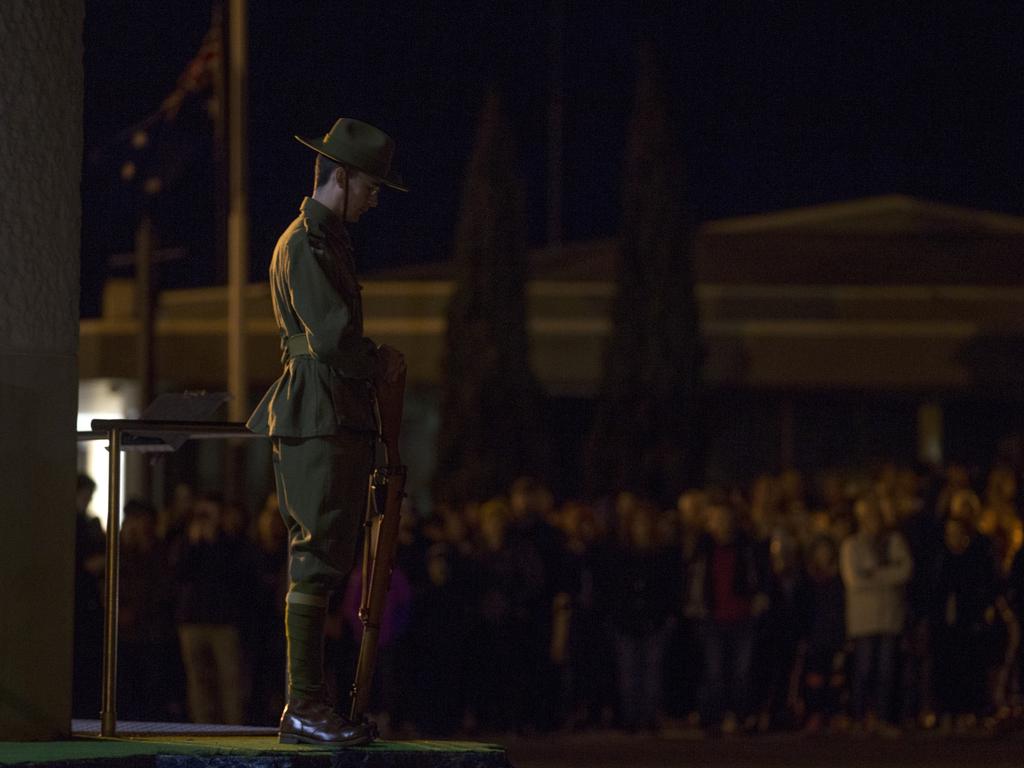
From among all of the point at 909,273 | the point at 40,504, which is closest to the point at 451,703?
the point at 40,504

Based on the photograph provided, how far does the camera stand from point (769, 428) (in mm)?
36750

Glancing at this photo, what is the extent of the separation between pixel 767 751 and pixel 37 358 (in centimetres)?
925

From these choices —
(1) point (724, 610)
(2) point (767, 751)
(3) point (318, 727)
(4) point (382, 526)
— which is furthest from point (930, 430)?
(3) point (318, 727)

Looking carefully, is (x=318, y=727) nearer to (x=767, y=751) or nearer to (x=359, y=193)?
(x=359, y=193)

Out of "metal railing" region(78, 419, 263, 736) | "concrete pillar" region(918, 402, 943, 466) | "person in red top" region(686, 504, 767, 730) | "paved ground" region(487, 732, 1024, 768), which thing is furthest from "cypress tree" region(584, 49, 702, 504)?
"metal railing" region(78, 419, 263, 736)

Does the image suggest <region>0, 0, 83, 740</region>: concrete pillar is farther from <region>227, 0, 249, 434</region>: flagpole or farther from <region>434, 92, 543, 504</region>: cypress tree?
<region>434, 92, 543, 504</region>: cypress tree

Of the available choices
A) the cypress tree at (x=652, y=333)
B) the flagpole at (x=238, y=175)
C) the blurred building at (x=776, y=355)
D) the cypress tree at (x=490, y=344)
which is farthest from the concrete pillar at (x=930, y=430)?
the flagpole at (x=238, y=175)

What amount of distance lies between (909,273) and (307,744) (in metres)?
33.4

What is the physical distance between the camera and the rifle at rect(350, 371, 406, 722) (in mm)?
6879

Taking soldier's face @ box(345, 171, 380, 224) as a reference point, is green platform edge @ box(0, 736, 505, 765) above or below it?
below

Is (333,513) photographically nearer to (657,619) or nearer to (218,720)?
(218,720)

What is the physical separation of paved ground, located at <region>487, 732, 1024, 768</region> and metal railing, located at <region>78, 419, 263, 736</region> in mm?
7046

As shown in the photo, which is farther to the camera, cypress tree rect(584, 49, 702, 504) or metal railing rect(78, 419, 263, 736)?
cypress tree rect(584, 49, 702, 504)

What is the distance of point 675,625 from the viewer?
17.2 metres
